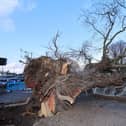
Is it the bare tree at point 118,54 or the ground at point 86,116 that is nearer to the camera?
the ground at point 86,116

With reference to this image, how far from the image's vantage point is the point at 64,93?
9.36 metres

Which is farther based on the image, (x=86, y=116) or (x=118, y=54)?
(x=118, y=54)

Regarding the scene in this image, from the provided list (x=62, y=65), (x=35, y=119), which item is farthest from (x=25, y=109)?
(x=62, y=65)

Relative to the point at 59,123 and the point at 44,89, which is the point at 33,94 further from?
the point at 59,123

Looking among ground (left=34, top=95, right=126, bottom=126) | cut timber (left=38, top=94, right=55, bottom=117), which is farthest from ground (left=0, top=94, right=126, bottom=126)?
cut timber (left=38, top=94, right=55, bottom=117)

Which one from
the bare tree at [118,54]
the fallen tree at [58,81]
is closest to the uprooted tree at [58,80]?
the fallen tree at [58,81]

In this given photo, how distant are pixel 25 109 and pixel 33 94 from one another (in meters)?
0.79

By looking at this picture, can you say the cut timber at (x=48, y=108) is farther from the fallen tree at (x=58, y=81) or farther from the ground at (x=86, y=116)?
the ground at (x=86, y=116)

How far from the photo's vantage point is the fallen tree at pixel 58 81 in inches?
371

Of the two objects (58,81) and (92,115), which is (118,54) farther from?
(92,115)

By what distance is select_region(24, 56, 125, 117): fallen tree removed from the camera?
9.42 m

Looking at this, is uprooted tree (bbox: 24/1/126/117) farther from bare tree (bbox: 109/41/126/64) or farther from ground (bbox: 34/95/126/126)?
bare tree (bbox: 109/41/126/64)

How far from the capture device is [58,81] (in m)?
9.52

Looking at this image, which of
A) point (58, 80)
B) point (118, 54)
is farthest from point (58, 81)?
point (118, 54)
